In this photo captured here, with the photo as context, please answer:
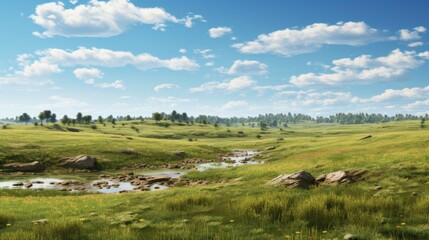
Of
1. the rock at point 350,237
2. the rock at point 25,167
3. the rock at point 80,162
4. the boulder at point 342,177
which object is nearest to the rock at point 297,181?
the boulder at point 342,177

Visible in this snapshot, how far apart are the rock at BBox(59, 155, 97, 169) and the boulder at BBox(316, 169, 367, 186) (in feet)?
160

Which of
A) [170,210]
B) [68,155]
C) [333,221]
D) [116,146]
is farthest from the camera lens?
[116,146]

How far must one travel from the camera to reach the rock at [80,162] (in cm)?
6594

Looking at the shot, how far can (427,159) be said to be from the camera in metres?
34.9

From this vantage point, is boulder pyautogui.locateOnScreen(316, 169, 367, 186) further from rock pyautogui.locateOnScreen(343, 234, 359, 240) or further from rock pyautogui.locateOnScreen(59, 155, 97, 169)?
rock pyautogui.locateOnScreen(59, 155, 97, 169)

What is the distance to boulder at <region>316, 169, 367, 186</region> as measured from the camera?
89.6ft

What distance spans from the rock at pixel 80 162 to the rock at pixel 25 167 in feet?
14.6

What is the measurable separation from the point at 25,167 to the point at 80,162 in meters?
8.95

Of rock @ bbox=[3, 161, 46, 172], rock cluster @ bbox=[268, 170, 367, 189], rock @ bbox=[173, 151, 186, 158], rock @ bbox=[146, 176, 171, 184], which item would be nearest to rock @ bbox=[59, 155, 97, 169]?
rock @ bbox=[3, 161, 46, 172]

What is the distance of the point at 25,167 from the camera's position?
6109 centimetres

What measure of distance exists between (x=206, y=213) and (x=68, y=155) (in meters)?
61.3

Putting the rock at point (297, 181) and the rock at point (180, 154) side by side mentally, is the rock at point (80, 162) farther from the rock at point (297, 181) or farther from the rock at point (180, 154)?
the rock at point (297, 181)

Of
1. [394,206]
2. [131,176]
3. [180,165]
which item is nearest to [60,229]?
[394,206]

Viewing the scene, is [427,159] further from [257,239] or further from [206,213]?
[257,239]
